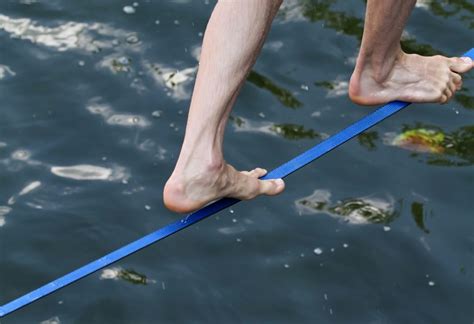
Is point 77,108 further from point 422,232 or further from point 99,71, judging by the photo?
point 422,232

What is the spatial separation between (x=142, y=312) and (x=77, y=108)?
101 centimetres

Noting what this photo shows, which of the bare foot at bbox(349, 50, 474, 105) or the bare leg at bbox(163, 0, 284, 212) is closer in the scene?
the bare leg at bbox(163, 0, 284, 212)

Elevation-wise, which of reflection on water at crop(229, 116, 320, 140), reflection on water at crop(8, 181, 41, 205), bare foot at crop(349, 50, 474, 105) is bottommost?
reflection on water at crop(8, 181, 41, 205)

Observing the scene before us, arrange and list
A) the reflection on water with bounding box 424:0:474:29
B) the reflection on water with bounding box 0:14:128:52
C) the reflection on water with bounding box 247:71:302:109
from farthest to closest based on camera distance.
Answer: the reflection on water with bounding box 424:0:474:29 < the reflection on water with bounding box 0:14:128:52 < the reflection on water with bounding box 247:71:302:109

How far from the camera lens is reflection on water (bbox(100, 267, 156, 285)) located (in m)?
4.13

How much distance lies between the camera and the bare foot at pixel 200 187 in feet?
10.4

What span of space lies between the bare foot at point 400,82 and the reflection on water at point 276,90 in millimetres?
1090

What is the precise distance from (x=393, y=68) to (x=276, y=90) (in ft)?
3.99

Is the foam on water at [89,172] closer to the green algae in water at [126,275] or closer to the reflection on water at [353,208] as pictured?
the green algae in water at [126,275]

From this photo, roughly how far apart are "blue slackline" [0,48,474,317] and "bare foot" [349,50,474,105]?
6 cm

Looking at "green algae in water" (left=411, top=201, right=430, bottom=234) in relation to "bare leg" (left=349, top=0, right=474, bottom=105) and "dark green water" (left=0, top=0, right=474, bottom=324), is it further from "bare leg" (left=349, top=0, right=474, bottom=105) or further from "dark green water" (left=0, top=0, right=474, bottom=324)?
"bare leg" (left=349, top=0, right=474, bottom=105)

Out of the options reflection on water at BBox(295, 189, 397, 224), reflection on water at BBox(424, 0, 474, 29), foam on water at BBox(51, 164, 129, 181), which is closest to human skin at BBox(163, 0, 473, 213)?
reflection on water at BBox(295, 189, 397, 224)

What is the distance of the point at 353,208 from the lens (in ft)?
14.2

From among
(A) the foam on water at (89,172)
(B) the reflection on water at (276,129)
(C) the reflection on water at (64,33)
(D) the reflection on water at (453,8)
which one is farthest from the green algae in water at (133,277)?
(D) the reflection on water at (453,8)
